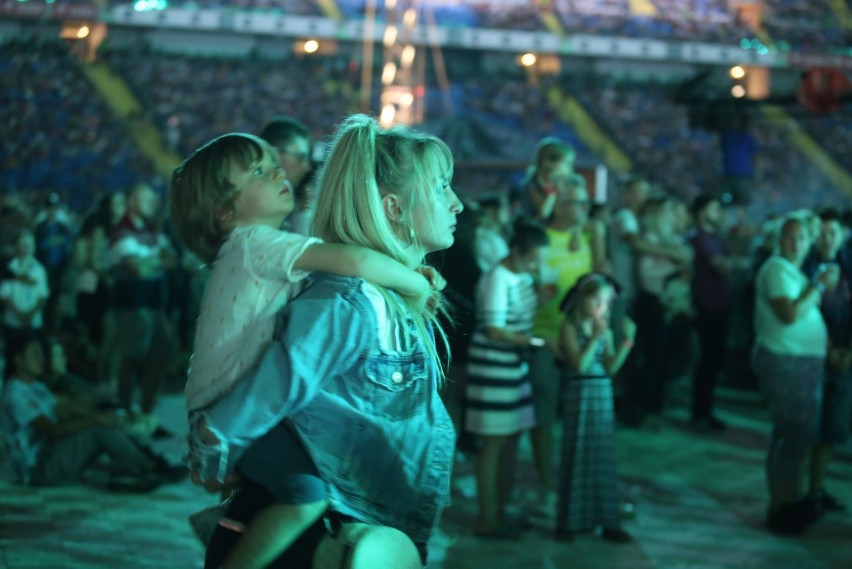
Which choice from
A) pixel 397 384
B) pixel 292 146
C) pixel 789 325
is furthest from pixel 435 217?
pixel 789 325

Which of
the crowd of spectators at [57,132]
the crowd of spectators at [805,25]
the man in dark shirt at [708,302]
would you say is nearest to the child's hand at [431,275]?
the man in dark shirt at [708,302]

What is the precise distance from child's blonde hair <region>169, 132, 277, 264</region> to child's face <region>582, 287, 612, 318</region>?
9.47 feet

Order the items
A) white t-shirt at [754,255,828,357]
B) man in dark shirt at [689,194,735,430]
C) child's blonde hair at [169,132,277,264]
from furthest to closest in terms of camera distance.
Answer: man in dark shirt at [689,194,735,430], white t-shirt at [754,255,828,357], child's blonde hair at [169,132,277,264]

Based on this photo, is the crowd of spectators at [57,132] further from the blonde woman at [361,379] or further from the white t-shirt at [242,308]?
the blonde woman at [361,379]

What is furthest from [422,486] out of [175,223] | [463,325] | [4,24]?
[4,24]

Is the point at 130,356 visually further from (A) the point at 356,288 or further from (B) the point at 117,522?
(A) the point at 356,288

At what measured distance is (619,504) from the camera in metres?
4.68

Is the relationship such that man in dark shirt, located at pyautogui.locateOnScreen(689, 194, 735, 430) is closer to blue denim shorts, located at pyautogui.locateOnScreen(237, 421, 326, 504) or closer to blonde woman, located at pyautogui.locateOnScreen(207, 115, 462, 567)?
blonde woman, located at pyautogui.locateOnScreen(207, 115, 462, 567)

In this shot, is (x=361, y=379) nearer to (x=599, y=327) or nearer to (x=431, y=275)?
(x=431, y=275)

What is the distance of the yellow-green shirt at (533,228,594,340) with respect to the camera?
5215mm

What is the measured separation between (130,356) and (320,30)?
1818 centimetres

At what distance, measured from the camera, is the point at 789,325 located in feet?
16.4

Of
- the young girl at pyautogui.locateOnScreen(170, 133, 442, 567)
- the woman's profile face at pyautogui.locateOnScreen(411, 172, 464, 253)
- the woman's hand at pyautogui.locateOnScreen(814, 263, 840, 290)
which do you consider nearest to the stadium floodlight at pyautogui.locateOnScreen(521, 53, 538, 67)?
the woman's hand at pyautogui.locateOnScreen(814, 263, 840, 290)

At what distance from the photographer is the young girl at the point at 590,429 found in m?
4.62
